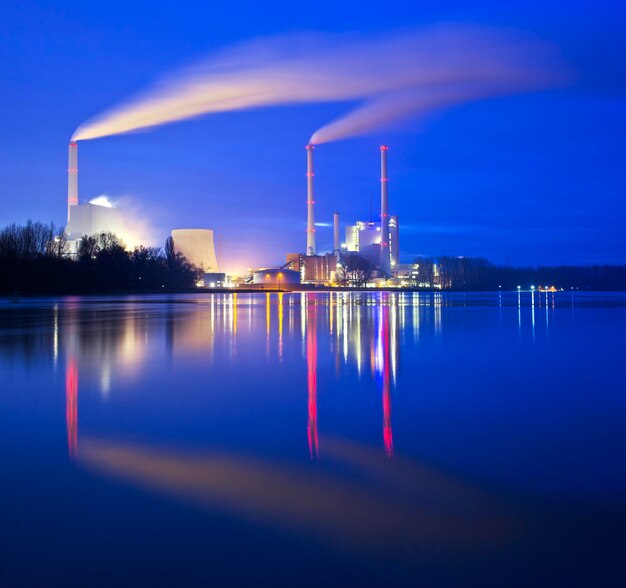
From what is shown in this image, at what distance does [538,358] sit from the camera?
10.6 meters

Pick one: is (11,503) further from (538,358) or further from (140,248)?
(140,248)

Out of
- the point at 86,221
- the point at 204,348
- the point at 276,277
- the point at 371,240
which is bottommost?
the point at 204,348

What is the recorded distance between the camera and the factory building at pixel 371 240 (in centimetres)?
13562

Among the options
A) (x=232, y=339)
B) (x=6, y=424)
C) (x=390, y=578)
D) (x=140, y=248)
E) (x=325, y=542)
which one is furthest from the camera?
(x=140, y=248)

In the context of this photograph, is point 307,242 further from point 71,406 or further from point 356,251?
point 71,406

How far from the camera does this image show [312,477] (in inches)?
160

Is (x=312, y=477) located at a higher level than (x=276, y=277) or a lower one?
lower

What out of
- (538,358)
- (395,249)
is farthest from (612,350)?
(395,249)

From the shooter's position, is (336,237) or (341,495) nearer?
(341,495)

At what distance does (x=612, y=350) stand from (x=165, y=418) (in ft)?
29.0

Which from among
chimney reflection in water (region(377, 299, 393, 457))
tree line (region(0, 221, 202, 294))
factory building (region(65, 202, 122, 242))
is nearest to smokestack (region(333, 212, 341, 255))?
tree line (region(0, 221, 202, 294))

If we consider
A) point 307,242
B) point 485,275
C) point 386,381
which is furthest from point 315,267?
point 386,381

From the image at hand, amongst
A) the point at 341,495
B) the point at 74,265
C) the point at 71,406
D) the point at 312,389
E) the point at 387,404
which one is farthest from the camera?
the point at 74,265

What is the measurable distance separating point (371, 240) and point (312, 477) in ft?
441
